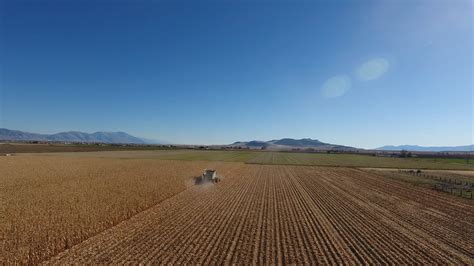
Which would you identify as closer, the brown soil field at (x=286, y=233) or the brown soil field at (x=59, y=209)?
the brown soil field at (x=286, y=233)

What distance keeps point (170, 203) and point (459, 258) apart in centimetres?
1650

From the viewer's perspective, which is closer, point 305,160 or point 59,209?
point 59,209

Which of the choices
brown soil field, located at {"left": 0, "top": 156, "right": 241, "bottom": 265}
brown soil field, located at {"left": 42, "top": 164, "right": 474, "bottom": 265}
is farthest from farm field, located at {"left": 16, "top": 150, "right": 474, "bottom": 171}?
brown soil field, located at {"left": 42, "top": 164, "right": 474, "bottom": 265}

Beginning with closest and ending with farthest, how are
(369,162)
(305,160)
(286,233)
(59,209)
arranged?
(286,233), (59,209), (369,162), (305,160)

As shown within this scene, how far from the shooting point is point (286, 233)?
516 inches

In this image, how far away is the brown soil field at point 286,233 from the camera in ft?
33.6

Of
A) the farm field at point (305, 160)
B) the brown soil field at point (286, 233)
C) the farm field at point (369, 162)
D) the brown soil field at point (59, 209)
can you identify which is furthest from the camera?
the farm field at point (305, 160)

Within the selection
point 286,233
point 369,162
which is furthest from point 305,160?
point 286,233

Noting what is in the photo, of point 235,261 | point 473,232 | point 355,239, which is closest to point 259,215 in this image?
point 355,239

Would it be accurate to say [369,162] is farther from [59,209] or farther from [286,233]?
[59,209]

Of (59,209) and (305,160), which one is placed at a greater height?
(305,160)

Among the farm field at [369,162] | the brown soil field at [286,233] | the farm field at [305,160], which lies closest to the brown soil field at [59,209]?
the brown soil field at [286,233]

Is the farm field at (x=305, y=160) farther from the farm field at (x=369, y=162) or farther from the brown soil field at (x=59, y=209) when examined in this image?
the brown soil field at (x=59, y=209)

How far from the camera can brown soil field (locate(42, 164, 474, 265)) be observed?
10234 millimetres
